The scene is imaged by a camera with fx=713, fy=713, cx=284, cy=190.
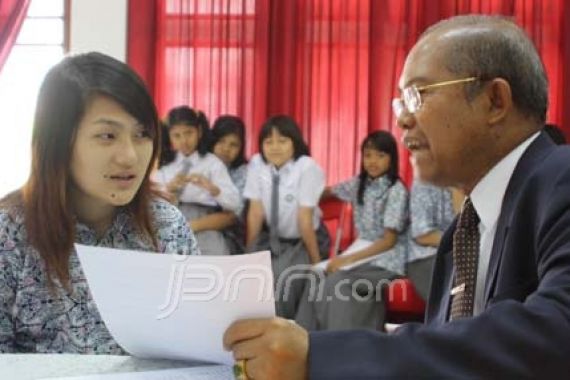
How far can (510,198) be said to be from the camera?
0.98 meters

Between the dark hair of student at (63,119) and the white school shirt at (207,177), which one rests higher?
the dark hair of student at (63,119)

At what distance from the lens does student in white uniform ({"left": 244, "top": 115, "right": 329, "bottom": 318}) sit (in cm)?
385

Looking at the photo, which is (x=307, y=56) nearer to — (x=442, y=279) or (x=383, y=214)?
(x=383, y=214)

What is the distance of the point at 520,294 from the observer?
0.90 meters

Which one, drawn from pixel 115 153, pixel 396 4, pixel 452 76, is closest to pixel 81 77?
pixel 115 153

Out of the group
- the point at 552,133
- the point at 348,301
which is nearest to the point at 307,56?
the point at 348,301

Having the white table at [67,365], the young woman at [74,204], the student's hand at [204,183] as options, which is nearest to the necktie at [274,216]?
the student's hand at [204,183]

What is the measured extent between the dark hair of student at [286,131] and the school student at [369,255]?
351 mm

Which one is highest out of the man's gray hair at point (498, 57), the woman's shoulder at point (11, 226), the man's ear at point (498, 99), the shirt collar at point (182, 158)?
the man's gray hair at point (498, 57)

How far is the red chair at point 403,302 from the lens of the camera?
3721mm

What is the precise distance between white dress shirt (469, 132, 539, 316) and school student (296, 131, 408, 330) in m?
2.48

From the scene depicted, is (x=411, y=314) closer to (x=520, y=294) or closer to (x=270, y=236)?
(x=270, y=236)

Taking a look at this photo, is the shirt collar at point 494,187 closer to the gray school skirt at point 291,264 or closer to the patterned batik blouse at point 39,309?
the patterned batik blouse at point 39,309

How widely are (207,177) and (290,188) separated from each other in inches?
17.8
